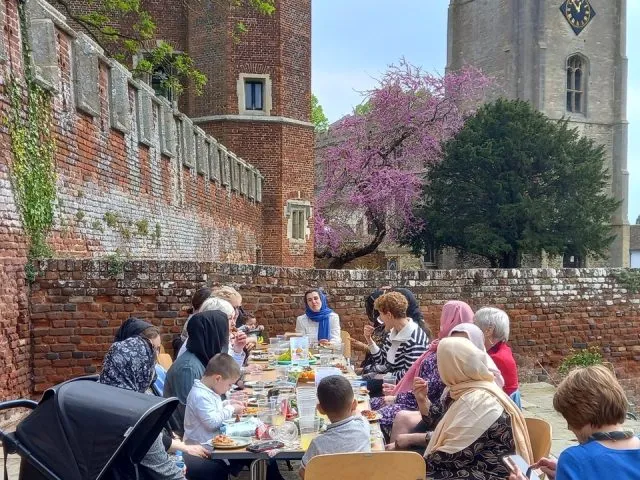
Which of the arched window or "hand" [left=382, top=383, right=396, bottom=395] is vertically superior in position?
the arched window

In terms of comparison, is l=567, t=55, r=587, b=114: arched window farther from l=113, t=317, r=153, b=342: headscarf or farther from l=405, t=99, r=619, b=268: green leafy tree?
l=113, t=317, r=153, b=342: headscarf

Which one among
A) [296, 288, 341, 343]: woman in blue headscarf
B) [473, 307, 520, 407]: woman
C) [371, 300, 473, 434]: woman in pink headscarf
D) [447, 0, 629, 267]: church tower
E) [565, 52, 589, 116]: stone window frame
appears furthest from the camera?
[565, 52, 589, 116]: stone window frame

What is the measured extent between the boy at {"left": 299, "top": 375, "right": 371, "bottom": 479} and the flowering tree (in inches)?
991

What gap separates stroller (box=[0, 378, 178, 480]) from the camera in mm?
3178

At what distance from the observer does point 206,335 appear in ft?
16.7

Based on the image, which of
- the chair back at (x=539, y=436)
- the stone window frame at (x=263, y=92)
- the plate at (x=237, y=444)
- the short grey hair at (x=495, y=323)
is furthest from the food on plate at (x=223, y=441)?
the stone window frame at (x=263, y=92)

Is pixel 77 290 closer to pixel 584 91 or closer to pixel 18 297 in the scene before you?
pixel 18 297

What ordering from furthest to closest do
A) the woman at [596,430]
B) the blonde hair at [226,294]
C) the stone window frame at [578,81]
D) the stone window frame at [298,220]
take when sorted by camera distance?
Result: the stone window frame at [578,81] → the stone window frame at [298,220] → the blonde hair at [226,294] → the woman at [596,430]

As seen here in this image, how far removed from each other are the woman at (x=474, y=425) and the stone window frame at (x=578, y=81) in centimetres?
4075

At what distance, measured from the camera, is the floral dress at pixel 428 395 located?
4779 millimetres

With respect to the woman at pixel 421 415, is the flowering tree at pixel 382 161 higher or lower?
higher

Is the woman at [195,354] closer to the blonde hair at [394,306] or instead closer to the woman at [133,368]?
the woman at [133,368]

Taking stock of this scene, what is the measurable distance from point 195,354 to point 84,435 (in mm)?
1886

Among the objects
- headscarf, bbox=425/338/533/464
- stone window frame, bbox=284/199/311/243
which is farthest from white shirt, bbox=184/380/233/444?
stone window frame, bbox=284/199/311/243
